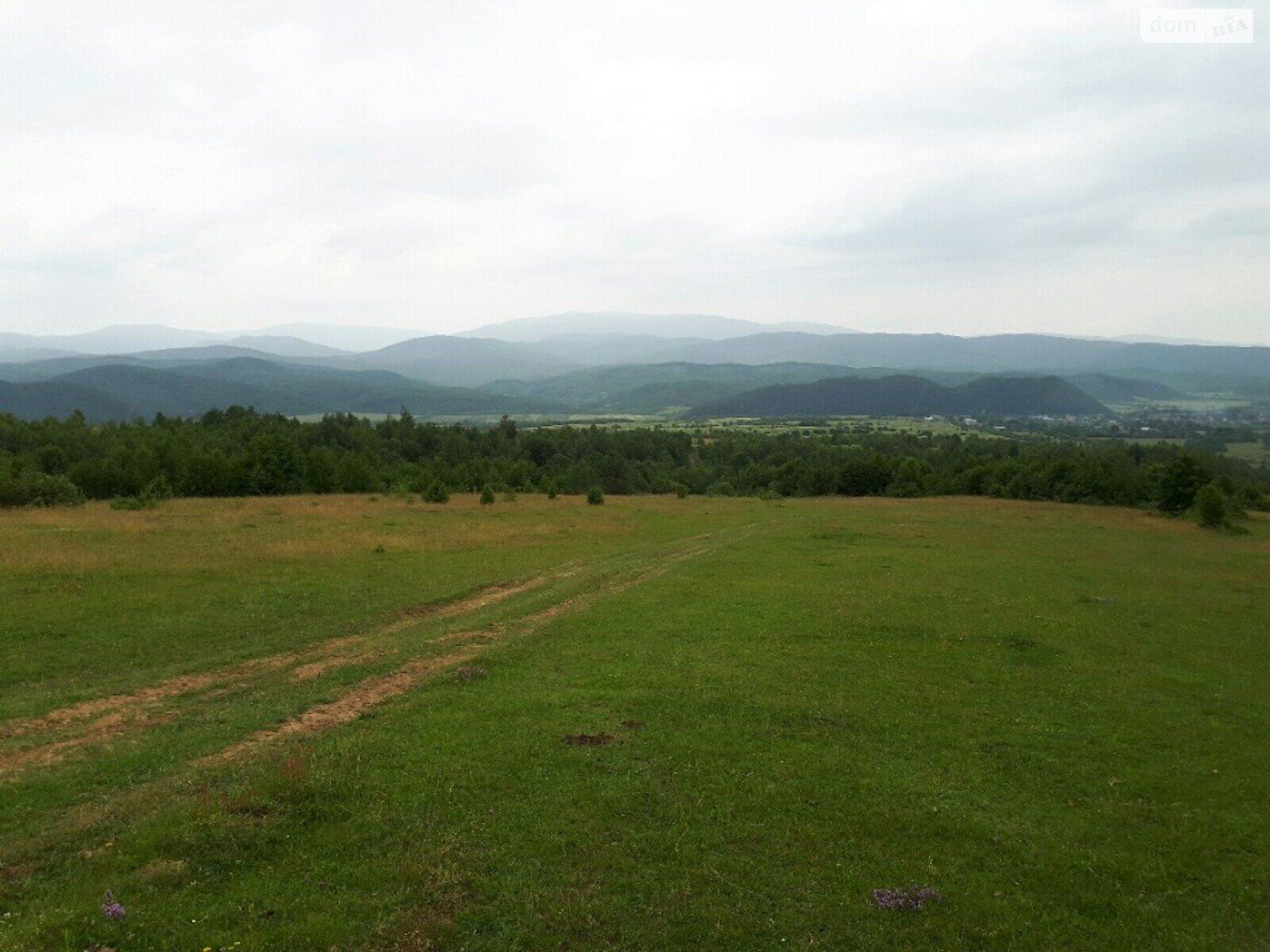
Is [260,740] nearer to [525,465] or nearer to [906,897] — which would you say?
[906,897]

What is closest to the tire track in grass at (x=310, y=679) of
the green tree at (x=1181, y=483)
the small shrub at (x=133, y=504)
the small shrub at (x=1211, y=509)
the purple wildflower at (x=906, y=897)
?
the purple wildflower at (x=906, y=897)

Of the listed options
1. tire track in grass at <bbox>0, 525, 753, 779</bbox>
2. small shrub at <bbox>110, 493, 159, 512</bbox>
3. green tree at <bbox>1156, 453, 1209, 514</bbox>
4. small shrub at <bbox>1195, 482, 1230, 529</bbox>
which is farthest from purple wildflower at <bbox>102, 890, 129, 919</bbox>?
green tree at <bbox>1156, 453, 1209, 514</bbox>

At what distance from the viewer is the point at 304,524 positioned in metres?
43.7

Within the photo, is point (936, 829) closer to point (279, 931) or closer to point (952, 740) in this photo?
point (952, 740)

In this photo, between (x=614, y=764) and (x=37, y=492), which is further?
(x=37, y=492)

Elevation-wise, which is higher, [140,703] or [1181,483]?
[140,703]

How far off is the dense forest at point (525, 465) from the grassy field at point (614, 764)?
39.5 metres

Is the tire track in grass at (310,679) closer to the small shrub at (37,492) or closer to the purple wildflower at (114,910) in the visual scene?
the purple wildflower at (114,910)

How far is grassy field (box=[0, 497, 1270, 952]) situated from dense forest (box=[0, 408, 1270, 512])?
39.5m

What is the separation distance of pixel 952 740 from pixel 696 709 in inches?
192

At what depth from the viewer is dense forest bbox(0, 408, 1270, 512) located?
6406 centimetres

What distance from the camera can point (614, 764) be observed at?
1162 centimetres

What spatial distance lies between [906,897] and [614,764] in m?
4.76

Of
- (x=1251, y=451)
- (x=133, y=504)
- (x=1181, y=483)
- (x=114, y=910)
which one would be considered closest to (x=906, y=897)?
(x=114, y=910)
